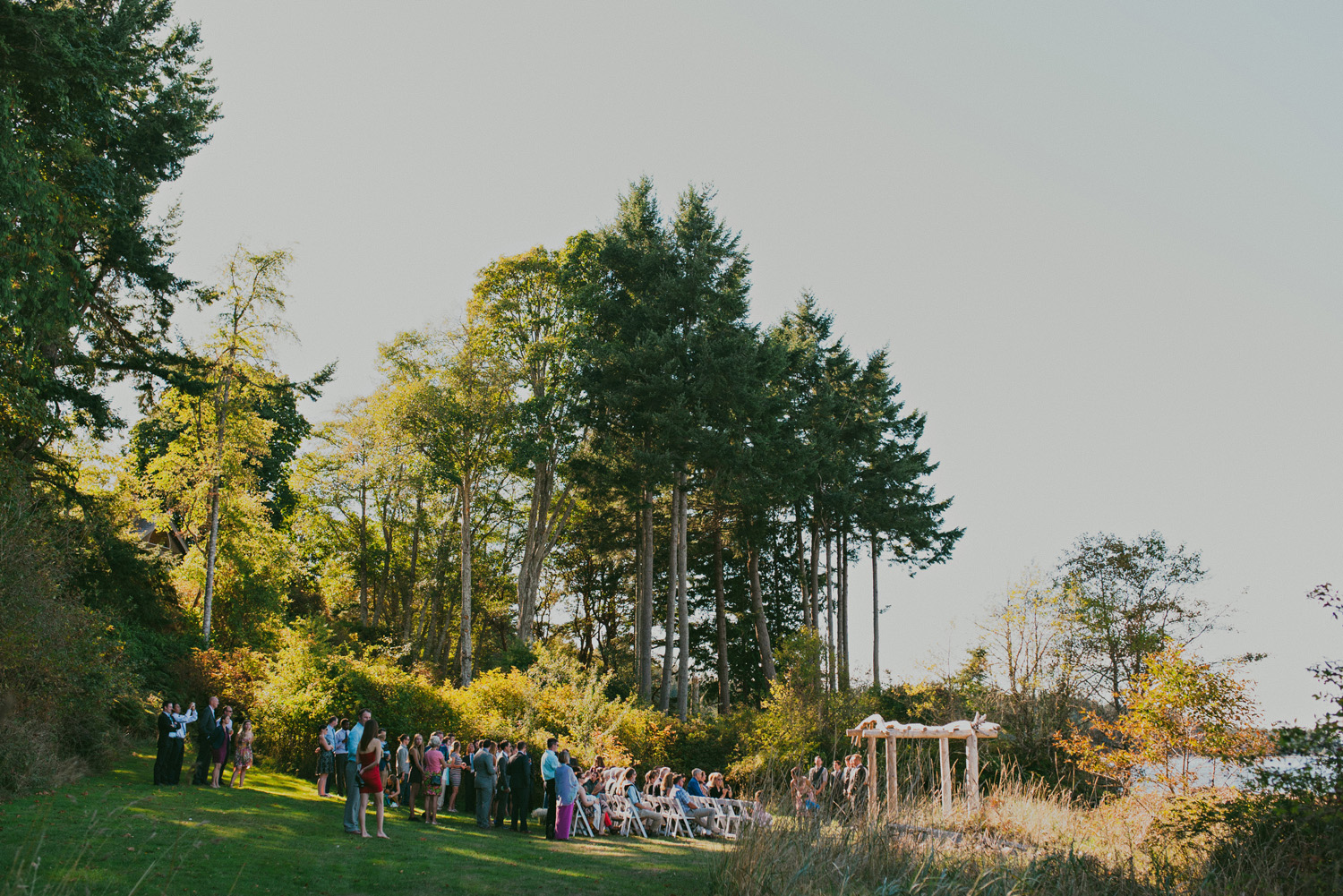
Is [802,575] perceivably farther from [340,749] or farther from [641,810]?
[340,749]

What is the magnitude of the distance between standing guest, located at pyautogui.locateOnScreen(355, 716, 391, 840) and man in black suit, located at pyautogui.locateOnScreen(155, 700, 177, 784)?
528 centimetres

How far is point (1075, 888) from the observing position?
6.91 metres

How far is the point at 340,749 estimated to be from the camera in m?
A: 15.3

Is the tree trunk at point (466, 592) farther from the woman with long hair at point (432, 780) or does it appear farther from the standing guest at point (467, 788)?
the woman with long hair at point (432, 780)

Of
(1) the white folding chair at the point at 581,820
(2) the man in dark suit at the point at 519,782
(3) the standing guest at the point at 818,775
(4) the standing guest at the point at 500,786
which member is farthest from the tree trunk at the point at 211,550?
(3) the standing guest at the point at 818,775

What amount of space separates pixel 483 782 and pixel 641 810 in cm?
276

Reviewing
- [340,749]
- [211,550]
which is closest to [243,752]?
[340,749]

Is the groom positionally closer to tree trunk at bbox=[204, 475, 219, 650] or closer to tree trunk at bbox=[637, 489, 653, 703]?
tree trunk at bbox=[204, 475, 219, 650]

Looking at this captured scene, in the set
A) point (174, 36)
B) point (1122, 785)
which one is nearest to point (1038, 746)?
point (1122, 785)

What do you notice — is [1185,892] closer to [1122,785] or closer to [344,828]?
[1122,785]

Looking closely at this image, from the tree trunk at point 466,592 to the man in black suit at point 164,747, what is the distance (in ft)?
36.8

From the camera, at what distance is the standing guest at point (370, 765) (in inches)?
400

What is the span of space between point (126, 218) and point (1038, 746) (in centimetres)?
2326

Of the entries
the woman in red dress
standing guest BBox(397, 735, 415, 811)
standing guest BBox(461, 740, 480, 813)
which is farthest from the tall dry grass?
standing guest BBox(461, 740, 480, 813)
